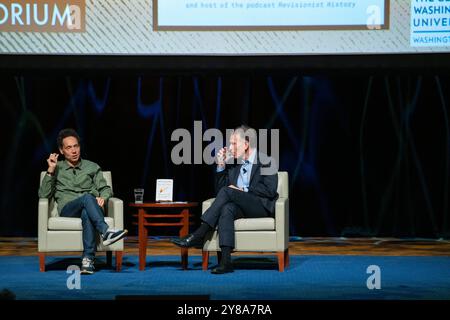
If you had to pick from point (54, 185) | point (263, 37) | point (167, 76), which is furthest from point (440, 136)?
point (54, 185)

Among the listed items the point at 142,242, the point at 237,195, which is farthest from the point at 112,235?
the point at 237,195

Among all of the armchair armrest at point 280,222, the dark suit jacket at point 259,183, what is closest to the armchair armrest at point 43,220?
the dark suit jacket at point 259,183

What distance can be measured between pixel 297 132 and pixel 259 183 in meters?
2.23

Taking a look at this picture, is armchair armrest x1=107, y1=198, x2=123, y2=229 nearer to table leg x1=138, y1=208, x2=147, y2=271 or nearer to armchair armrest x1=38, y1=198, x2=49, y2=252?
table leg x1=138, y1=208, x2=147, y2=271

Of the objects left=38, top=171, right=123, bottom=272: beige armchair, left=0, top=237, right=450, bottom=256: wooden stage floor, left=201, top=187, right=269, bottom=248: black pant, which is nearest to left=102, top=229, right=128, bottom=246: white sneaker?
left=38, top=171, right=123, bottom=272: beige armchair

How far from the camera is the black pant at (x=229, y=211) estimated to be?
5.05 m

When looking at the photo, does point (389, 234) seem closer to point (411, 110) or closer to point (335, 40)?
point (411, 110)

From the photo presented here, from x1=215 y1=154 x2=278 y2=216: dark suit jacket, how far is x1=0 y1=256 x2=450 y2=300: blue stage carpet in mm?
467

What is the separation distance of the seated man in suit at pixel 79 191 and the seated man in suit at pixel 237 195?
1.71 feet

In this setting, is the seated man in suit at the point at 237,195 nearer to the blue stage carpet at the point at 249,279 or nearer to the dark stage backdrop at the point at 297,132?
the blue stage carpet at the point at 249,279

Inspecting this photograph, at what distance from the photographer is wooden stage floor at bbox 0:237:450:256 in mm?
6324

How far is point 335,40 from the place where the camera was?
6.46m

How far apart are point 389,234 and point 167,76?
101 inches

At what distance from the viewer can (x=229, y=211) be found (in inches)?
200
